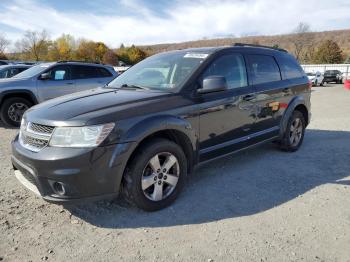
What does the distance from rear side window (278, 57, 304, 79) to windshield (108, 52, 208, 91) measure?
1957mm

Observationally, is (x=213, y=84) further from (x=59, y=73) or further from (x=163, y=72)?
(x=59, y=73)

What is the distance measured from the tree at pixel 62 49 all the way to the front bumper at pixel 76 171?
7692 centimetres

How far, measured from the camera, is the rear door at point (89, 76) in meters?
9.60

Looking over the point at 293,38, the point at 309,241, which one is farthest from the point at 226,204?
the point at 293,38

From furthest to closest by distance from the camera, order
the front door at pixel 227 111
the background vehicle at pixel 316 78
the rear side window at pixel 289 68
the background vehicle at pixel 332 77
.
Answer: the background vehicle at pixel 332 77 → the background vehicle at pixel 316 78 → the rear side window at pixel 289 68 → the front door at pixel 227 111

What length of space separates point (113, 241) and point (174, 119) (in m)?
1.39

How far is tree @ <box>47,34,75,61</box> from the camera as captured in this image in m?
78.4

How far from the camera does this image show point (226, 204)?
3871 mm

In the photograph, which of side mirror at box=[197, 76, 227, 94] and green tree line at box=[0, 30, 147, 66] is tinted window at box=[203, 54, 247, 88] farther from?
green tree line at box=[0, 30, 147, 66]

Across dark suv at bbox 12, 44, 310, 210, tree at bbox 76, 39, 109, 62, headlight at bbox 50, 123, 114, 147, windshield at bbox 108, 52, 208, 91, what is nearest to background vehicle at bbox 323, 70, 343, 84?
dark suv at bbox 12, 44, 310, 210

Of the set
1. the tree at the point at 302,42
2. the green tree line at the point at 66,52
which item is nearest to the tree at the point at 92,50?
the green tree line at the point at 66,52

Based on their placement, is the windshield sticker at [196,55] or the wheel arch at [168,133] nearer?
the wheel arch at [168,133]

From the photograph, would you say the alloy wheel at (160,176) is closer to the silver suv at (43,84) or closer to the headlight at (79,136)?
the headlight at (79,136)

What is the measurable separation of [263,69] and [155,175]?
261 centimetres
